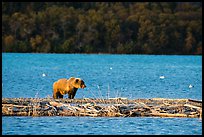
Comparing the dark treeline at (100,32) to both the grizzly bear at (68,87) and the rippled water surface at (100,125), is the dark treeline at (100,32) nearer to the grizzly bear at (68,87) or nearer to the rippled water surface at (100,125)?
the grizzly bear at (68,87)

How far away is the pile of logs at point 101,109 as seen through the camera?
22078 millimetres

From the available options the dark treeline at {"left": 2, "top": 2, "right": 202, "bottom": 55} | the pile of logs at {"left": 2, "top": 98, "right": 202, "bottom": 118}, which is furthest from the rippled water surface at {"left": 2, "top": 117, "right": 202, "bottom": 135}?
the dark treeline at {"left": 2, "top": 2, "right": 202, "bottom": 55}

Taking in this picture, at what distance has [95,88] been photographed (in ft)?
117

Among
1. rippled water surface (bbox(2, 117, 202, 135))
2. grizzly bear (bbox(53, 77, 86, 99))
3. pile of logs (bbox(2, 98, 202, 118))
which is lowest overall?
rippled water surface (bbox(2, 117, 202, 135))

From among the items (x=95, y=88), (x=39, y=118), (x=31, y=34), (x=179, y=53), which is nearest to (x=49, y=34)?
(x=31, y=34)

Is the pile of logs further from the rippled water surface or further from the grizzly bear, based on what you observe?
the grizzly bear

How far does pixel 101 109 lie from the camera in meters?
22.4

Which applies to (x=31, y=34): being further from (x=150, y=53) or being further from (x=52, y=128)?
(x=52, y=128)

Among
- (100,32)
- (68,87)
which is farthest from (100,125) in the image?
(100,32)

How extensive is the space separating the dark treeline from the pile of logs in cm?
7999

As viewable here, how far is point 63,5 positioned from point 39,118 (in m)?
103

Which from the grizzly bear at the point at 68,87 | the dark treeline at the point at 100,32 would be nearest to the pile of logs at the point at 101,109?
the grizzly bear at the point at 68,87

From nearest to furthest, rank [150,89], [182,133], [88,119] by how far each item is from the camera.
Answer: [182,133] < [88,119] < [150,89]

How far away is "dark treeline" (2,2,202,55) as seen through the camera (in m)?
106
